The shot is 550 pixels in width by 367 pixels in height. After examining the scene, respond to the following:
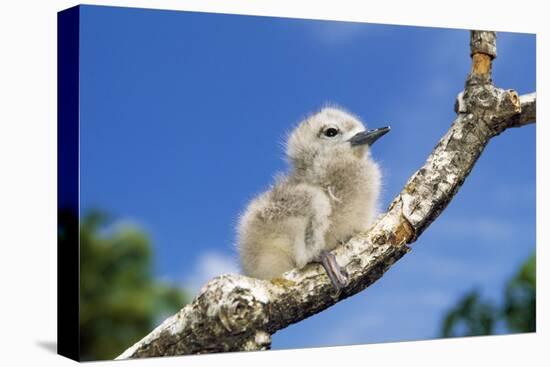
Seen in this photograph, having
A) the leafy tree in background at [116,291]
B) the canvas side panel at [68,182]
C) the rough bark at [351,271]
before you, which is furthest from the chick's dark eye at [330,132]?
the canvas side panel at [68,182]

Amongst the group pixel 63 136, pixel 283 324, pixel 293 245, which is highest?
pixel 63 136

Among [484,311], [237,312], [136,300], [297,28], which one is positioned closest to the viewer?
[237,312]

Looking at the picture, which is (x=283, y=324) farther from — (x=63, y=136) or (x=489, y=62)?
(x=489, y=62)

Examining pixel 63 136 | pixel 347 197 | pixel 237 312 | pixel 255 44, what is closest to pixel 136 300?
pixel 237 312

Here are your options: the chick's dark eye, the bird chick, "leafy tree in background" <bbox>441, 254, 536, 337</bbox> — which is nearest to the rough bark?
the bird chick

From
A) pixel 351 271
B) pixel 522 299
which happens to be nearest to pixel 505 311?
pixel 522 299
